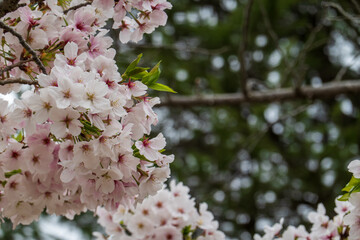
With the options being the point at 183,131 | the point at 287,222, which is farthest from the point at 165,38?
the point at 287,222

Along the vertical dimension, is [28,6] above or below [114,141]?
above

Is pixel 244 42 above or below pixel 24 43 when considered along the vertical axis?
below

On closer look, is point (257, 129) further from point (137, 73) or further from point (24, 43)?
point (24, 43)

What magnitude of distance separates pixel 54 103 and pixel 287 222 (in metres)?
4.70

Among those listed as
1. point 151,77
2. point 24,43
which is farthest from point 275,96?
point 24,43

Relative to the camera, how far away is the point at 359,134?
511cm

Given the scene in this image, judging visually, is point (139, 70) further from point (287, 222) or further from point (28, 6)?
point (287, 222)

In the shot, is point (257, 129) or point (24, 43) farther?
point (257, 129)

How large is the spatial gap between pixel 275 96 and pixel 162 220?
7.04 ft

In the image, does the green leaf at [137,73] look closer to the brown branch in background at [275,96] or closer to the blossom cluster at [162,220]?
the blossom cluster at [162,220]

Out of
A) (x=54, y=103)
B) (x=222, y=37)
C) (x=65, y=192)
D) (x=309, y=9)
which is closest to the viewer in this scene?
(x=54, y=103)

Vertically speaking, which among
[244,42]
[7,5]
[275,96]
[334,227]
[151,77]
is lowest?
[275,96]

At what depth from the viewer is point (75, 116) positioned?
1.23 meters

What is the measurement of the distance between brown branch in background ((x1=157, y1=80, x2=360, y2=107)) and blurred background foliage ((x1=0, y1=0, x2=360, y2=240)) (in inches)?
40.1
